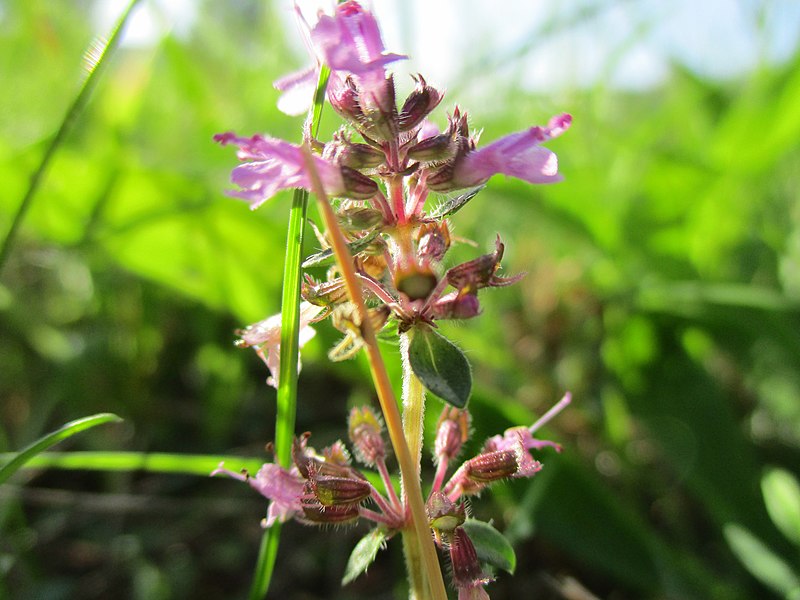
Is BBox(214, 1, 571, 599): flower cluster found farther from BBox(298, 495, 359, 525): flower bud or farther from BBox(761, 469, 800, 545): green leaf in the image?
BBox(761, 469, 800, 545): green leaf

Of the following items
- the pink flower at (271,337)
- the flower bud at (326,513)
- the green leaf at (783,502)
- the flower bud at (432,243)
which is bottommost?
the green leaf at (783,502)

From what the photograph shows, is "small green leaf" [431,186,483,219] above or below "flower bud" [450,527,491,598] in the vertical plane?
above

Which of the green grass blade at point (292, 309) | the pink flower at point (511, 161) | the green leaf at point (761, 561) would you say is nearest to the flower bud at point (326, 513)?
the green grass blade at point (292, 309)

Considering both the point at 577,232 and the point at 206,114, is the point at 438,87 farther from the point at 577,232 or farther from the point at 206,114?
the point at 206,114

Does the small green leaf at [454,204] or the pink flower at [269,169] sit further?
the small green leaf at [454,204]

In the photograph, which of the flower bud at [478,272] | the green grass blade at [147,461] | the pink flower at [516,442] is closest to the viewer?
the flower bud at [478,272]

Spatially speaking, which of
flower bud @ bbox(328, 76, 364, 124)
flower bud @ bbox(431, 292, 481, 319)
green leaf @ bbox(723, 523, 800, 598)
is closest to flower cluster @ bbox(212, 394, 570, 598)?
flower bud @ bbox(431, 292, 481, 319)

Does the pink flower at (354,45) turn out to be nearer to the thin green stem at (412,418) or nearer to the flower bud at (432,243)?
the flower bud at (432,243)
